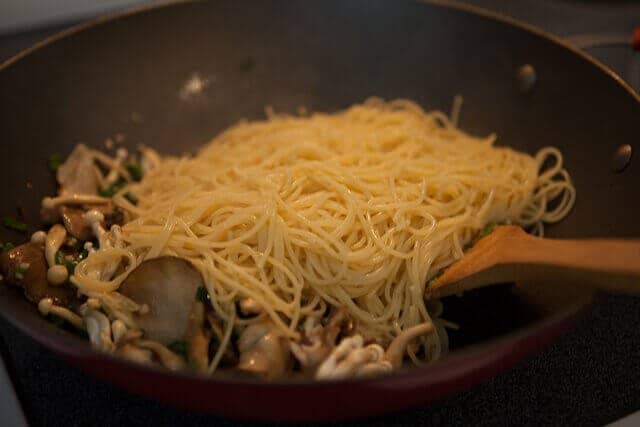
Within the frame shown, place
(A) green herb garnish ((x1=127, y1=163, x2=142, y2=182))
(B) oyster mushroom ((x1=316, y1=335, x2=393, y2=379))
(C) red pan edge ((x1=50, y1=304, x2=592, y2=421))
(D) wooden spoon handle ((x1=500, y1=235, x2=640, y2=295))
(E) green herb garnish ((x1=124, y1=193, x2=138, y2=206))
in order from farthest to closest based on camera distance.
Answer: (A) green herb garnish ((x1=127, y1=163, x2=142, y2=182)) < (E) green herb garnish ((x1=124, y1=193, x2=138, y2=206)) < (B) oyster mushroom ((x1=316, y1=335, x2=393, y2=379)) < (D) wooden spoon handle ((x1=500, y1=235, x2=640, y2=295)) < (C) red pan edge ((x1=50, y1=304, x2=592, y2=421))

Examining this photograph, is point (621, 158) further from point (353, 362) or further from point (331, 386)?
point (331, 386)

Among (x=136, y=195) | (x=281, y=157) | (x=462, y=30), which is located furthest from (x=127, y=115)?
(x=462, y=30)

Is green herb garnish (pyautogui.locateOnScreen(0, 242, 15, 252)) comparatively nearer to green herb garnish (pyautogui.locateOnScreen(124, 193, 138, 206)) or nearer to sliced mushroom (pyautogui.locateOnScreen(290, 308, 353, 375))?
green herb garnish (pyautogui.locateOnScreen(124, 193, 138, 206))

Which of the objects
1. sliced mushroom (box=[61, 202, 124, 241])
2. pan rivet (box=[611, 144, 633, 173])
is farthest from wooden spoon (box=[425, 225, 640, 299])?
sliced mushroom (box=[61, 202, 124, 241])

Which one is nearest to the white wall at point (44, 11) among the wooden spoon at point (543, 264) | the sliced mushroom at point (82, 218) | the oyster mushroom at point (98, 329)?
the sliced mushroom at point (82, 218)

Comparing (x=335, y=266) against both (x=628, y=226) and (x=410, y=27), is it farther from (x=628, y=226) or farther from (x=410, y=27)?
(x=410, y=27)

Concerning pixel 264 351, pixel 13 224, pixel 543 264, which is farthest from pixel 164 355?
pixel 543 264
